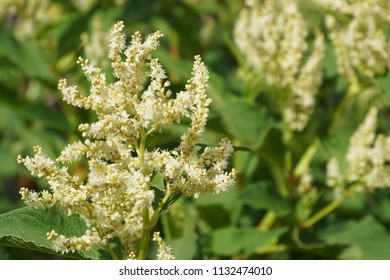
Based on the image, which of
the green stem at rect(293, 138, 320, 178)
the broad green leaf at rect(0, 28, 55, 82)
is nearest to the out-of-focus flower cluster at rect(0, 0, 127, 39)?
the broad green leaf at rect(0, 28, 55, 82)

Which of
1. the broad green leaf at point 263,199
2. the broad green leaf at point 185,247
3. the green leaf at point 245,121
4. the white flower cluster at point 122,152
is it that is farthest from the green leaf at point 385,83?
the white flower cluster at point 122,152

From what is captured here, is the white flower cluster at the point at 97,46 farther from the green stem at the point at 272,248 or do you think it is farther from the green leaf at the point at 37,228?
the green leaf at the point at 37,228

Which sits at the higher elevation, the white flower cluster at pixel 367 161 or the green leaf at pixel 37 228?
the white flower cluster at pixel 367 161

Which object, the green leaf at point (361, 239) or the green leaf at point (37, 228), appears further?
the green leaf at point (361, 239)

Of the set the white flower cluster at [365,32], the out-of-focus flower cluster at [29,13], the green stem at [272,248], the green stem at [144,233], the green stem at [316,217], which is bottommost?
the green stem at [144,233]

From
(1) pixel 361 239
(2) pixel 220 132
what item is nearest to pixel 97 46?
(2) pixel 220 132

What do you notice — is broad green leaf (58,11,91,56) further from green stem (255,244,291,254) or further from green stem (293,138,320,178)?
green stem (255,244,291,254)

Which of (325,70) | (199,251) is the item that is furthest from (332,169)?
(199,251)
